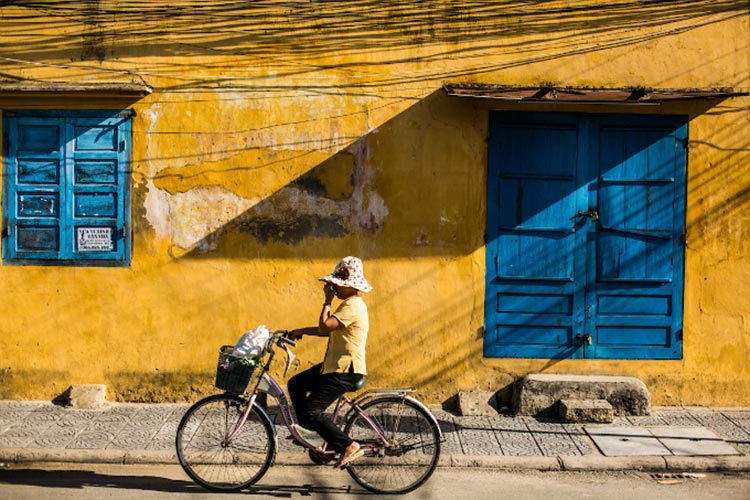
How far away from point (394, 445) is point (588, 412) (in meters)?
2.68

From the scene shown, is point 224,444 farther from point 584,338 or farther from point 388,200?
point 584,338

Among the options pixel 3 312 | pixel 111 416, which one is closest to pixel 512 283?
pixel 111 416

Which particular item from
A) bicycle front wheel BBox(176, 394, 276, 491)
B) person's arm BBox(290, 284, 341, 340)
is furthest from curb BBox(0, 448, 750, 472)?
person's arm BBox(290, 284, 341, 340)

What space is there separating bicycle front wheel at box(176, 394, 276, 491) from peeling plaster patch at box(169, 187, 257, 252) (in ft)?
9.24

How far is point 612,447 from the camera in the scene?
306 inches

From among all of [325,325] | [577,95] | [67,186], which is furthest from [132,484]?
[577,95]

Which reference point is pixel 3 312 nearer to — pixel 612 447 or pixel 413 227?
pixel 413 227

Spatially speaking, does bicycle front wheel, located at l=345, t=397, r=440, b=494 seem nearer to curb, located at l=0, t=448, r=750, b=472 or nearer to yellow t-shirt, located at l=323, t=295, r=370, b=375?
yellow t-shirt, located at l=323, t=295, r=370, b=375

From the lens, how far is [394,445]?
6.59 meters

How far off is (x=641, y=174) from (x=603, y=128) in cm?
61

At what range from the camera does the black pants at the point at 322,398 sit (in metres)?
6.46

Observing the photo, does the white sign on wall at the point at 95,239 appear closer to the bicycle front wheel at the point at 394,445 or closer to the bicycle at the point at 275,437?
the bicycle at the point at 275,437

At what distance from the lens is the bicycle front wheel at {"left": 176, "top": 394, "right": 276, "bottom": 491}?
6551 mm

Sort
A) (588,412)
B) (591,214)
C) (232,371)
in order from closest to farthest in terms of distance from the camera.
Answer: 1. (232,371)
2. (588,412)
3. (591,214)
